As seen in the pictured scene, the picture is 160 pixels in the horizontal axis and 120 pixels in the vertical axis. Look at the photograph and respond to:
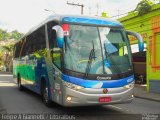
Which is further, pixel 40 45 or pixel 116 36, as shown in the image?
pixel 40 45

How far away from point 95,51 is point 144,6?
12.5m

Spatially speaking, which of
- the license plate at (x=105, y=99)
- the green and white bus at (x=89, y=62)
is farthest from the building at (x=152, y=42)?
the license plate at (x=105, y=99)

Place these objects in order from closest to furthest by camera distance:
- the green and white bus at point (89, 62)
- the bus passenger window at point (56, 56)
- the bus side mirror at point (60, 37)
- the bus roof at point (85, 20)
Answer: the bus side mirror at point (60, 37), the green and white bus at point (89, 62), the bus passenger window at point (56, 56), the bus roof at point (85, 20)

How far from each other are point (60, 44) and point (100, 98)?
6.63 feet

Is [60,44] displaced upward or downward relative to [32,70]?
upward

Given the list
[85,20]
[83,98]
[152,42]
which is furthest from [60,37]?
[152,42]

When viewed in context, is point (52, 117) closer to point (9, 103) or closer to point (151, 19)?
point (9, 103)

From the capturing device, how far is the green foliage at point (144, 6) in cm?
2111

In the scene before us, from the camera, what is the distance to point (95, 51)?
992 cm

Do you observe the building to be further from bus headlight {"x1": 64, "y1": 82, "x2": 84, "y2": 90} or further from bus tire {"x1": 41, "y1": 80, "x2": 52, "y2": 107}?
bus headlight {"x1": 64, "y1": 82, "x2": 84, "y2": 90}

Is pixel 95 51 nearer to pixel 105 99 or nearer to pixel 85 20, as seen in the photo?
pixel 85 20

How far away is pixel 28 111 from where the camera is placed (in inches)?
437

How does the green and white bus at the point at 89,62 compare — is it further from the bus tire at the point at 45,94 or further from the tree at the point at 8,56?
the tree at the point at 8,56

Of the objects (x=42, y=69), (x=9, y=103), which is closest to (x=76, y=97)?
(x=42, y=69)
